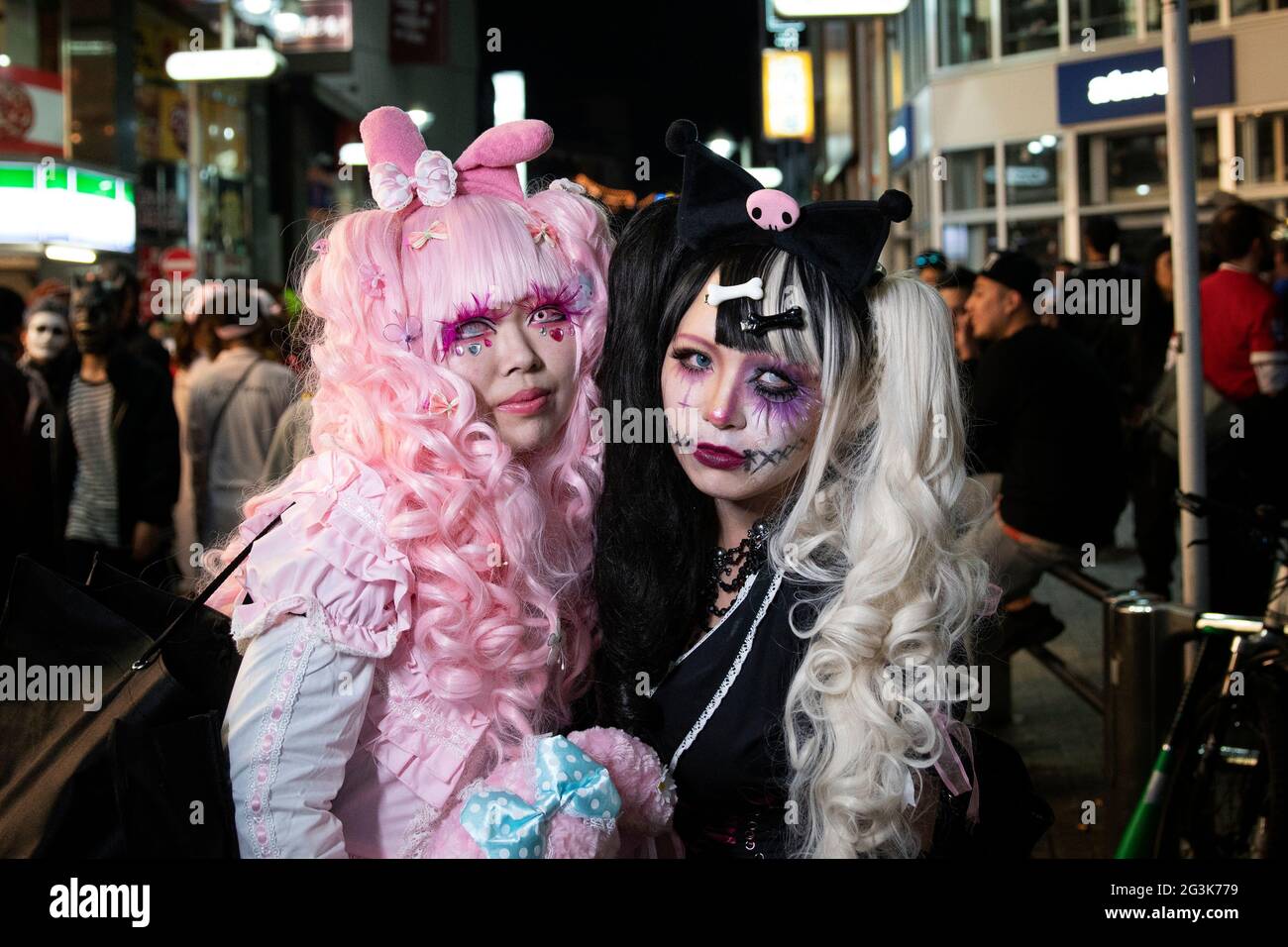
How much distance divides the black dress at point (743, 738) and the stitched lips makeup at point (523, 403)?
0.45 m

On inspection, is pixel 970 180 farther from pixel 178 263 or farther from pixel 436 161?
pixel 436 161

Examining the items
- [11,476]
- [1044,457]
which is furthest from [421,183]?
[1044,457]

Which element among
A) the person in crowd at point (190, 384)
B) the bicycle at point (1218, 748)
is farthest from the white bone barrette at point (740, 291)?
the person in crowd at point (190, 384)

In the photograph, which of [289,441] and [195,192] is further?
[195,192]

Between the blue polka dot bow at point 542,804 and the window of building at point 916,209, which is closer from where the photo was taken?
the blue polka dot bow at point 542,804

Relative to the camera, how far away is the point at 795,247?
185 centimetres

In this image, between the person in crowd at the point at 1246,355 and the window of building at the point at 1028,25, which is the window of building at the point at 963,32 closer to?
the window of building at the point at 1028,25

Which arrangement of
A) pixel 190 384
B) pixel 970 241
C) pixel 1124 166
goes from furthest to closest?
pixel 970 241 → pixel 1124 166 → pixel 190 384

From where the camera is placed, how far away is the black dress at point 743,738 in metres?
1.89

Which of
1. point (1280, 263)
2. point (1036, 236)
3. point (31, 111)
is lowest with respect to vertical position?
point (1280, 263)

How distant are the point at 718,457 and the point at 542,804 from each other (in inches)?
22.2

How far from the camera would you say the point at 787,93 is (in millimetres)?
18422

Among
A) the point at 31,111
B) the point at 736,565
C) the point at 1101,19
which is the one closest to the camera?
the point at 736,565
